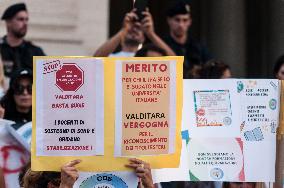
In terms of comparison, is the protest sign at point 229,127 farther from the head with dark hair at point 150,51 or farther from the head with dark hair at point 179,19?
the head with dark hair at point 179,19

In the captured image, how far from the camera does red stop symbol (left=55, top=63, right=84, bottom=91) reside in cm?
477

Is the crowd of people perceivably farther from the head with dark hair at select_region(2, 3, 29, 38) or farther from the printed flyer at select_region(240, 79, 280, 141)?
the printed flyer at select_region(240, 79, 280, 141)

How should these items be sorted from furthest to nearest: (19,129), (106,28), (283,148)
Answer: (106,28) → (19,129) → (283,148)

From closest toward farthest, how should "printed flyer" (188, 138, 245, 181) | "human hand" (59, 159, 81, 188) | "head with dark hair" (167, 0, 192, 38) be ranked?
"human hand" (59, 159, 81, 188), "printed flyer" (188, 138, 245, 181), "head with dark hair" (167, 0, 192, 38)

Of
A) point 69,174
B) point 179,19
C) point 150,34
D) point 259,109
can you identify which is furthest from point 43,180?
point 179,19

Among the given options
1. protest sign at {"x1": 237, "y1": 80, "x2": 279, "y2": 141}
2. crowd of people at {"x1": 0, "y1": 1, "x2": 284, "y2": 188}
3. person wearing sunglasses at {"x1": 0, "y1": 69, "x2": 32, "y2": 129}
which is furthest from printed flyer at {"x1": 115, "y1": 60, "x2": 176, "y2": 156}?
person wearing sunglasses at {"x1": 0, "y1": 69, "x2": 32, "y2": 129}

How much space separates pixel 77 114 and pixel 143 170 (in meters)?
0.44

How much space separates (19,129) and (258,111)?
187 cm

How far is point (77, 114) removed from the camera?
4816 millimetres

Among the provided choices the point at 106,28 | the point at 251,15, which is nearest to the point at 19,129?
the point at 106,28

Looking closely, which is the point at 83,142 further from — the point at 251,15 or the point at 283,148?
the point at 251,15

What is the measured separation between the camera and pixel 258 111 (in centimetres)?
553

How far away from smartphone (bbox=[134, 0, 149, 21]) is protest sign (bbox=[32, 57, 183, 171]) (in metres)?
1.74

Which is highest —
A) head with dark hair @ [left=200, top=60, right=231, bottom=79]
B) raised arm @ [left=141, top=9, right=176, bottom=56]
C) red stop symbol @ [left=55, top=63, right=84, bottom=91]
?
raised arm @ [left=141, top=9, right=176, bottom=56]
